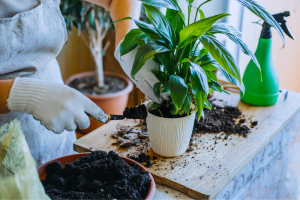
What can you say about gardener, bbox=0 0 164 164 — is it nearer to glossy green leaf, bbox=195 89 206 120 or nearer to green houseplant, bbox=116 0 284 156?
green houseplant, bbox=116 0 284 156

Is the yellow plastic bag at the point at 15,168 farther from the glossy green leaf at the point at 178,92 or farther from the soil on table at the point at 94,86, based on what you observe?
the soil on table at the point at 94,86

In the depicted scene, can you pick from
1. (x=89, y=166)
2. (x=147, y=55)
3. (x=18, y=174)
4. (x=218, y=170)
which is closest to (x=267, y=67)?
(x=218, y=170)

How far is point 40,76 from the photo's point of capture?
1.05m

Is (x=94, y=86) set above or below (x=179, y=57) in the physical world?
below

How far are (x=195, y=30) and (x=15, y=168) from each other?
1.76ft

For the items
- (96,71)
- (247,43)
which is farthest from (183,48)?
(96,71)

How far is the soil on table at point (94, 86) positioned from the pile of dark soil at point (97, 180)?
5.22ft

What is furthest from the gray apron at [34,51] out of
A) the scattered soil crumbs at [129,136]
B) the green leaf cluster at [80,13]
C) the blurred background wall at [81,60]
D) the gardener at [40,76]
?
the blurred background wall at [81,60]

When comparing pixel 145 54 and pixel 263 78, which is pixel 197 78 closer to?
pixel 145 54

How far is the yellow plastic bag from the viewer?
0.48m

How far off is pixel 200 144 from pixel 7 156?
718 mm

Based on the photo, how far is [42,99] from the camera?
2.81 feet

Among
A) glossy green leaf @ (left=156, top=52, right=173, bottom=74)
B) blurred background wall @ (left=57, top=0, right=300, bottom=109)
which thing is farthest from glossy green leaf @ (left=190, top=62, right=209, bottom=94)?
blurred background wall @ (left=57, top=0, right=300, bottom=109)

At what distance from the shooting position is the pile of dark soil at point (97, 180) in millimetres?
703
